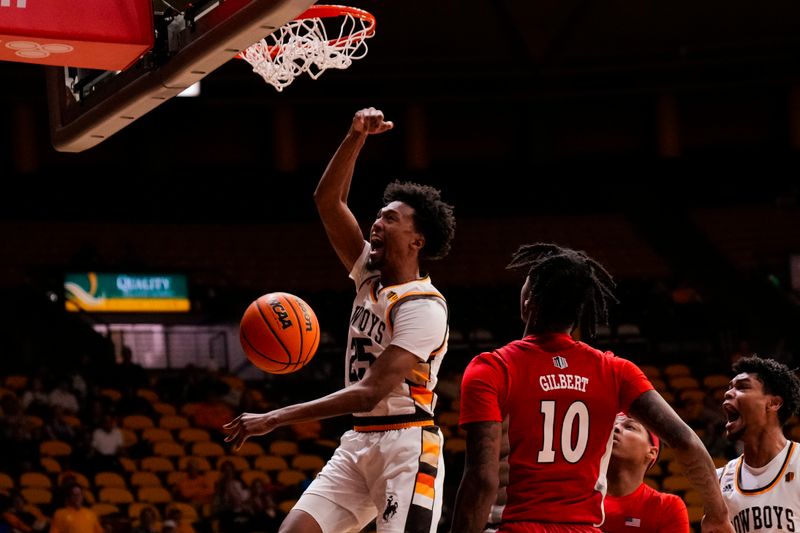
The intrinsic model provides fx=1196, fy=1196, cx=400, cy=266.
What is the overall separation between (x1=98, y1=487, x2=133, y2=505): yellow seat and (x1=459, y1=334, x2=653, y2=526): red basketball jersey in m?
8.49

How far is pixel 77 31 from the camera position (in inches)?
169

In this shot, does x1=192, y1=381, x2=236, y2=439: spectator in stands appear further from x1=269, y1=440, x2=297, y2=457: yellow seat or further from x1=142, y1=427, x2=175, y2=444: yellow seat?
x1=142, y1=427, x2=175, y2=444: yellow seat

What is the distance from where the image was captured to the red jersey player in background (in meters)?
4.48

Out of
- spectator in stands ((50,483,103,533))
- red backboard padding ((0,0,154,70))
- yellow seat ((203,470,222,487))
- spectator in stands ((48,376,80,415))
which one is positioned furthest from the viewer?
spectator in stands ((48,376,80,415))

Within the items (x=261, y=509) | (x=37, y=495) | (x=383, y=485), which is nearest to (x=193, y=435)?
(x=261, y=509)

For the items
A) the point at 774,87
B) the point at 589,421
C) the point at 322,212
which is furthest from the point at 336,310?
the point at 589,421

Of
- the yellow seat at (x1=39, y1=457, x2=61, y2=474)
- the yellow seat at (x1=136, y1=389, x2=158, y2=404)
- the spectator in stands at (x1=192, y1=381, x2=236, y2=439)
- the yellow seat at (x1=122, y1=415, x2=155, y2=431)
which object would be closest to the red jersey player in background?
the yellow seat at (x1=39, y1=457, x2=61, y2=474)

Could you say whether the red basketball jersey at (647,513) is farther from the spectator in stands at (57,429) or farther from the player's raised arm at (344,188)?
the spectator in stands at (57,429)

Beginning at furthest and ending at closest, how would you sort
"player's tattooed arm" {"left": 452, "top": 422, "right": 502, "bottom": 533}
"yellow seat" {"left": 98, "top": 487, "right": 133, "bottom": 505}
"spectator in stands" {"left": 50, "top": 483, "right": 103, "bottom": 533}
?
"yellow seat" {"left": 98, "top": 487, "right": 133, "bottom": 505} < "spectator in stands" {"left": 50, "top": 483, "right": 103, "bottom": 533} < "player's tattooed arm" {"left": 452, "top": 422, "right": 502, "bottom": 533}

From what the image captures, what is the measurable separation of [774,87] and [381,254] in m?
16.5

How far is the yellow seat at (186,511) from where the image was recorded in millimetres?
10844

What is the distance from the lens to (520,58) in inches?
701

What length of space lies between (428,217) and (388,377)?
81cm

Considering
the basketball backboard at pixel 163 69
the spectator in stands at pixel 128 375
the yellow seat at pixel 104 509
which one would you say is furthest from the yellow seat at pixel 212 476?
the basketball backboard at pixel 163 69
